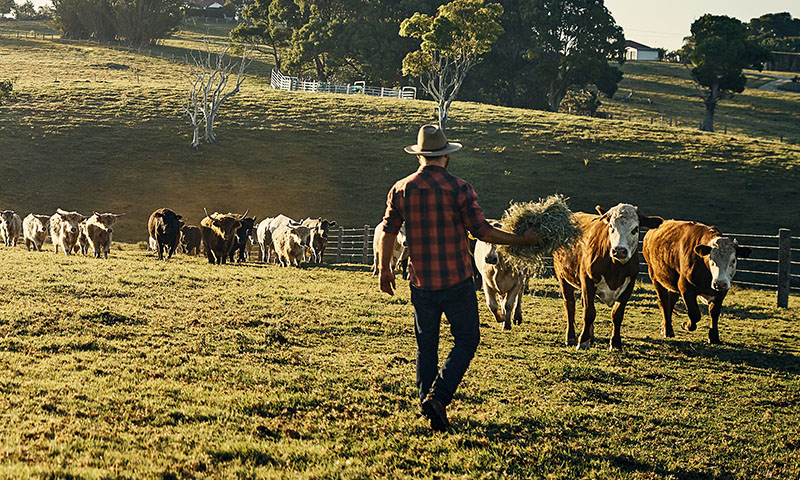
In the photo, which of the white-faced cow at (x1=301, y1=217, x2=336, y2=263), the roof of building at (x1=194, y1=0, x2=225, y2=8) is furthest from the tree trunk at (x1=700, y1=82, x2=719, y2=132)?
the roof of building at (x1=194, y1=0, x2=225, y2=8)

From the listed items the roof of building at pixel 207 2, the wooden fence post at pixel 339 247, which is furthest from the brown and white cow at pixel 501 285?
the roof of building at pixel 207 2

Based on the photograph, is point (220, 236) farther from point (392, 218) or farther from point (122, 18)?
point (122, 18)

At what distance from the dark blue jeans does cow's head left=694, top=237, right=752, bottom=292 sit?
19.9 feet

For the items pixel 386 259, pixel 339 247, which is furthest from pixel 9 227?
pixel 386 259

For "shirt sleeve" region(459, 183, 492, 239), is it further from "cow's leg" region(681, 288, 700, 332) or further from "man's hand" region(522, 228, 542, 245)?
"cow's leg" region(681, 288, 700, 332)

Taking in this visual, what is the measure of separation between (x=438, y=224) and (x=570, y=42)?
67318mm

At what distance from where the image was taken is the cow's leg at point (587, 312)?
10.1 meters

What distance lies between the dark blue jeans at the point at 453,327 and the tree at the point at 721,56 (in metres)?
66.0

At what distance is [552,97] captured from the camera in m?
68.9

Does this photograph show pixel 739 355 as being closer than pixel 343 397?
No

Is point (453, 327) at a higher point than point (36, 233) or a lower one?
higher

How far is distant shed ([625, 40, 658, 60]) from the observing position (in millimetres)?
124562

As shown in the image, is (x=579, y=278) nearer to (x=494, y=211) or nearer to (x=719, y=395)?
(x=719, y=395)

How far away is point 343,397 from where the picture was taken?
703 cm
